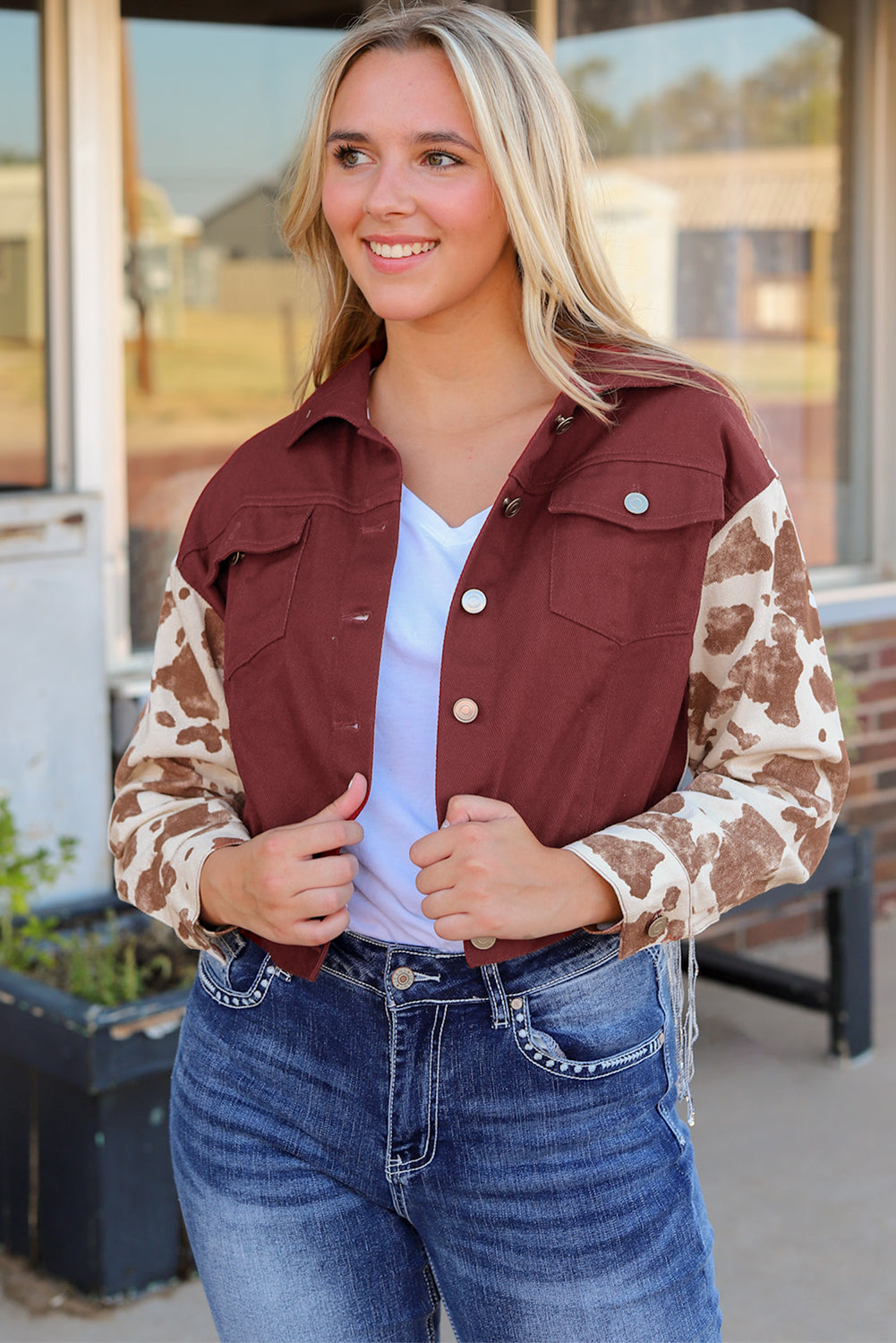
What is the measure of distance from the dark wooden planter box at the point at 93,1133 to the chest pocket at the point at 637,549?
1.74 m

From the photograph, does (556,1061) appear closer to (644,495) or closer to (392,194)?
(644,495)

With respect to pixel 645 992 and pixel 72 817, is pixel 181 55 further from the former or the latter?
pixel 645 992

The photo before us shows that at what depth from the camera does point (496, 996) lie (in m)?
1.49

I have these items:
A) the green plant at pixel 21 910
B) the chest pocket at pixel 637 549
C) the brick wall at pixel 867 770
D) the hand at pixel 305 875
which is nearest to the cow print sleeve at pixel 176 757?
the hand at pixel 305 875

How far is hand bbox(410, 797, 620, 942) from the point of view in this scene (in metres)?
1.40

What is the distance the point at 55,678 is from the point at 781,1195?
6.59 feet

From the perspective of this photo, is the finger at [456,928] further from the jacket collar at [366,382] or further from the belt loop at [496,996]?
the jacket collar at [366,382]

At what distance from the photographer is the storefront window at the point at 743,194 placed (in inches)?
194

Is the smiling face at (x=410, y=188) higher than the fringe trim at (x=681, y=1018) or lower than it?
higher

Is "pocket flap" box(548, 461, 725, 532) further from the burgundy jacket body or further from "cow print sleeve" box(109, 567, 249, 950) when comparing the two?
"cow print sleeve" box(109, 567, 249, 950)

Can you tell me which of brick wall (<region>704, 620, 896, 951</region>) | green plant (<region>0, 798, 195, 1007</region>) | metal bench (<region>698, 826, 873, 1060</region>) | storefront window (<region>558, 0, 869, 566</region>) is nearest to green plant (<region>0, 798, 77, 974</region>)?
green plant (<region>0, 798, 195, 1007</region>)

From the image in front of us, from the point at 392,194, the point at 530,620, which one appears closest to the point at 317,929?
the point at 530,620

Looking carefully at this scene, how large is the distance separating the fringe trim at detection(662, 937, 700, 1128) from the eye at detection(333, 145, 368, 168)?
846 mm

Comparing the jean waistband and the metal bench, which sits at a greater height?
the jean waistband
